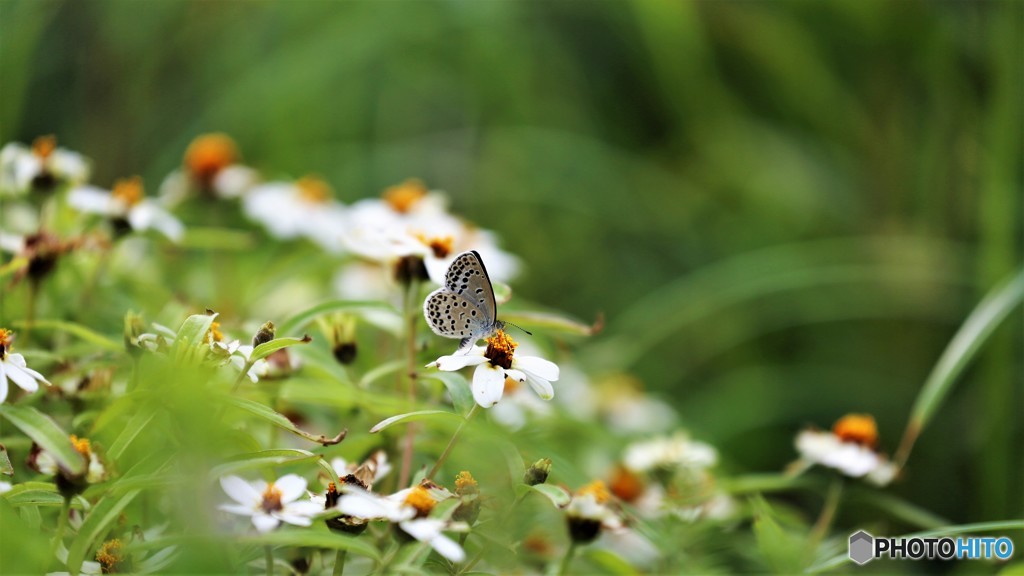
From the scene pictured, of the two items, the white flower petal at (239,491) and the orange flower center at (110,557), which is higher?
the white flower petal at (239,491)

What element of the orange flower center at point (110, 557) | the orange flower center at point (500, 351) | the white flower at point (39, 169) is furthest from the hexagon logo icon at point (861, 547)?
the white flower at point (39, 169)

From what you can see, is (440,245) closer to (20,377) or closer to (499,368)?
(499,368)

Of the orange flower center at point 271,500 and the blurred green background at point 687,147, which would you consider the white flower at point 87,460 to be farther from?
the blurred green background at point 687,147

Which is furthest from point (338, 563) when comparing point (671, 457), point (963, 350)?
point (963, 350)

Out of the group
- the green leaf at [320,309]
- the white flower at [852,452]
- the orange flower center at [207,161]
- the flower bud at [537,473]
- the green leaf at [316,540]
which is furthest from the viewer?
the orange flower center at [207,161]

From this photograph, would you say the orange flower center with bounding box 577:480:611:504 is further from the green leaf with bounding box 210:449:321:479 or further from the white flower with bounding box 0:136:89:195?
the white flower with bounding box 0:136:89:195

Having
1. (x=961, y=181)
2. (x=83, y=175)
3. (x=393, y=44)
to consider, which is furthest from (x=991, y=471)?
(x=393, y=44)
